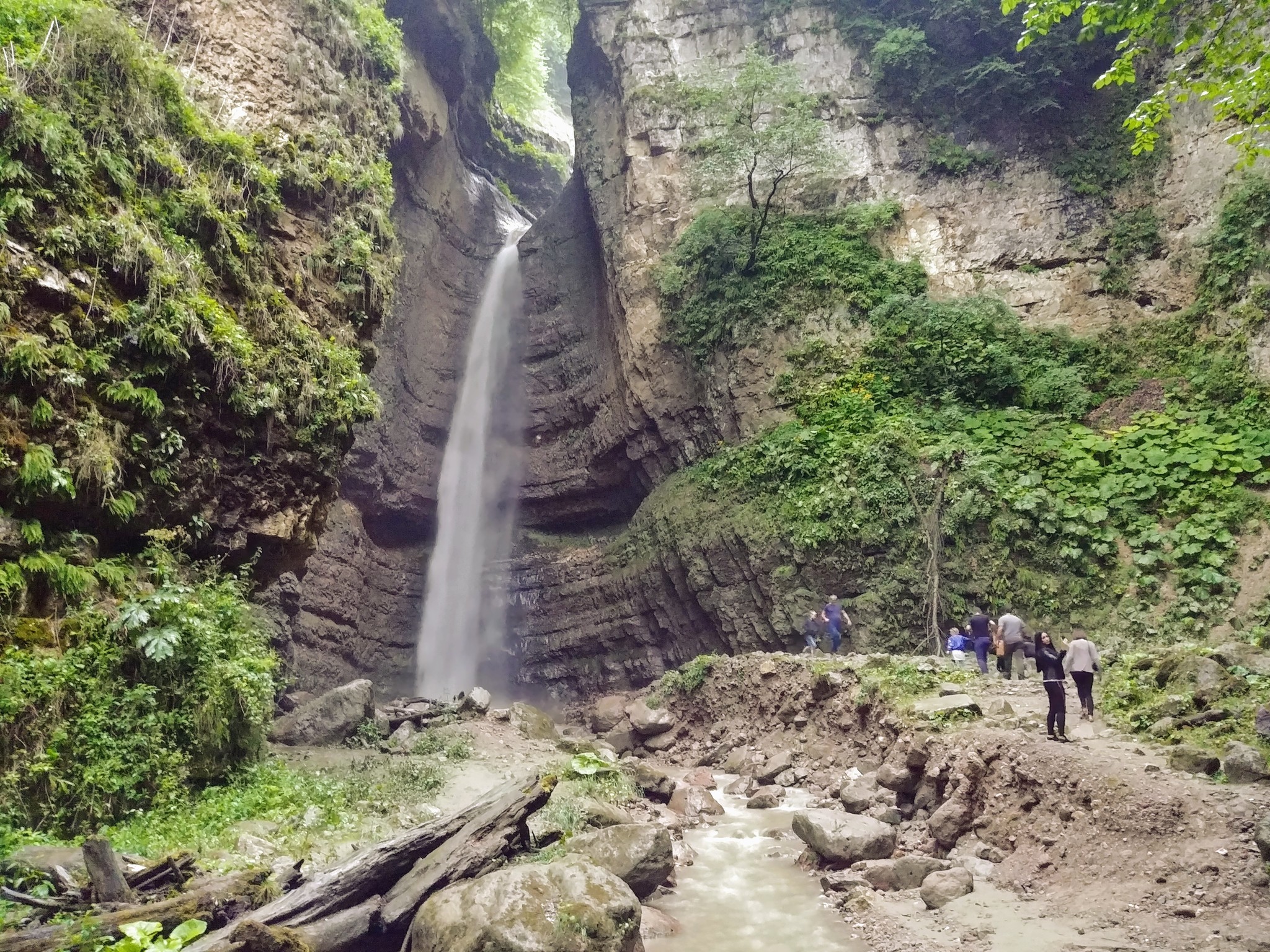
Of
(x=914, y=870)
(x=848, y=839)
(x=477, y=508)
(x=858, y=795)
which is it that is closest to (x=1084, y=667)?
(x=858, y=795)

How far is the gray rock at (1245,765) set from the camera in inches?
235

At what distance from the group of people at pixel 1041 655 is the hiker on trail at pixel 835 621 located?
196 cm

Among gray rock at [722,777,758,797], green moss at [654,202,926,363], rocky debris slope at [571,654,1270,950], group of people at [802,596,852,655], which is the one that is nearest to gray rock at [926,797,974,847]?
rocky debris slope at [571,654,1270,950]

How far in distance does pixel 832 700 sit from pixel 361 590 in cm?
1347

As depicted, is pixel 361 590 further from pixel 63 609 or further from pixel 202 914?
pixel 202 914

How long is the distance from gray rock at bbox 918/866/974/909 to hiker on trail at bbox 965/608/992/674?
260 inches

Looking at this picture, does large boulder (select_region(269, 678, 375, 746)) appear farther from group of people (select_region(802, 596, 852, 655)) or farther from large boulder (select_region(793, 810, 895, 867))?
group of people (select_region(802, 596, 852, 655))

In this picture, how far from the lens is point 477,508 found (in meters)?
23.0

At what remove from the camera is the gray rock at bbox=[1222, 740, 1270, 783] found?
5.96m

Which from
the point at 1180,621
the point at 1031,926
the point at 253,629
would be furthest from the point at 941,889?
the point at 1180,621

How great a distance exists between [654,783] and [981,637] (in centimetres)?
624

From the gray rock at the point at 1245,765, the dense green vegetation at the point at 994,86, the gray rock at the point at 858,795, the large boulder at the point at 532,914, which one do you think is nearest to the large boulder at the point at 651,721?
the gray rock at the point at 858,795

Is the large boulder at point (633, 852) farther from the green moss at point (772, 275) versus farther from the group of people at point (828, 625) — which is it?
the green moss at point (772, 275)

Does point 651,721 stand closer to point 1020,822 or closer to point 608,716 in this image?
point 608,716
